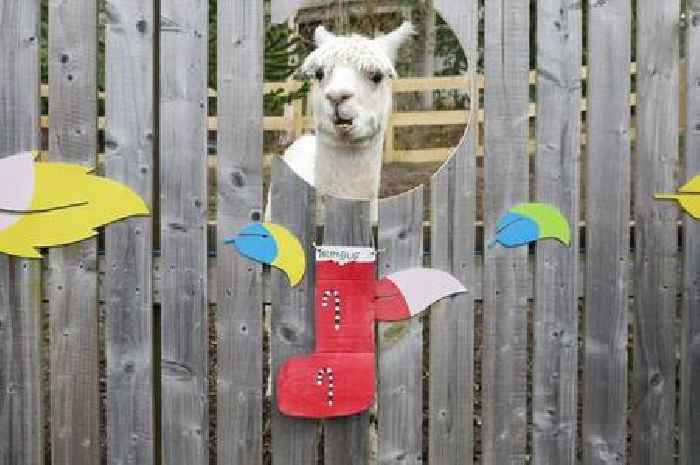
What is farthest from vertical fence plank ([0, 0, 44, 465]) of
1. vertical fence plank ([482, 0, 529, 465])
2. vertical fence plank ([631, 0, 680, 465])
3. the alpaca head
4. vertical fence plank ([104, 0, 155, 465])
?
vertical fence plank ([631, 0, 680, 465])

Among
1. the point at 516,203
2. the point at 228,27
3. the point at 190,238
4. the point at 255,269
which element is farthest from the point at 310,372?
the point at 228,27

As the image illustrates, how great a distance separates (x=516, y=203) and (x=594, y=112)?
0.46m

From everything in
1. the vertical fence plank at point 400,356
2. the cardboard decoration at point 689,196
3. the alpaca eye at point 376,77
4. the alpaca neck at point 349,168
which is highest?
the alpaca eye at point 376,77

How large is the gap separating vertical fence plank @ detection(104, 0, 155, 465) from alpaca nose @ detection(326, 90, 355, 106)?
0.64 m

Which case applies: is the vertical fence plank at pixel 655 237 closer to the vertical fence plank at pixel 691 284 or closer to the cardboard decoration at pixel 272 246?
the vertical fence plank at pixel 691 284

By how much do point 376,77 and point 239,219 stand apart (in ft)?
2.38

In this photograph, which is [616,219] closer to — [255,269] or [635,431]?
[635,431]

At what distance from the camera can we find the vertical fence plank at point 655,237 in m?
3.42

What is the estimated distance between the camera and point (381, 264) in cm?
334

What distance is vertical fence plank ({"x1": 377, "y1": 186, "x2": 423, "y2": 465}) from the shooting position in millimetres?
3334

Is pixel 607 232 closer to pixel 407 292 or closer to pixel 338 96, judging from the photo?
Answer: pixel 407 292

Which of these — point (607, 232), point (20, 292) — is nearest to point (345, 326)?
point (607, 232)

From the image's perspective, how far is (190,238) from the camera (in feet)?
10.8

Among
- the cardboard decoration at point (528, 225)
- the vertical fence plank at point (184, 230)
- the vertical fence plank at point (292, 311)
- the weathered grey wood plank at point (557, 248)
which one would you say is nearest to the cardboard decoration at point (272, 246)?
the vertical fence plank at point (292, 311)
